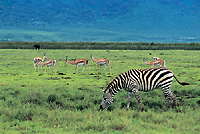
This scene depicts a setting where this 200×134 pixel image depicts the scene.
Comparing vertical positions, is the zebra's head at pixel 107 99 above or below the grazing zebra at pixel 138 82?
below

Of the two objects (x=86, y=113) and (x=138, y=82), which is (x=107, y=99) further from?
(x=138, y=82)

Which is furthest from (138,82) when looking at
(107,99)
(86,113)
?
(86,113)

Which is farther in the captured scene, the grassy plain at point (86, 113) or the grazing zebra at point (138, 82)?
the grazing zebra at point (138, 82)

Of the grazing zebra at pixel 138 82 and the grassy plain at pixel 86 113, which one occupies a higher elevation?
the grazing zebra at pixel 138 82

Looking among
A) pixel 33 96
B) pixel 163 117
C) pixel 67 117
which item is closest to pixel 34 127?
pixel 67 117

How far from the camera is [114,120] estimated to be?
1159cm

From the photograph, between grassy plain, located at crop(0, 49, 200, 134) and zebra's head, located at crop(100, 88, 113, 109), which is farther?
zebra's head, located at crop(100, 88, 113, 109)

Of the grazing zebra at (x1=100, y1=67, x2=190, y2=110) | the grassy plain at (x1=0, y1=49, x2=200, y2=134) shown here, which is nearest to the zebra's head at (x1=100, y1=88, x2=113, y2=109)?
the grazing zebra at (x1=100, y1=67, x2=190, y2=110)

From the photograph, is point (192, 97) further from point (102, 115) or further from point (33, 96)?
point (33, 96)

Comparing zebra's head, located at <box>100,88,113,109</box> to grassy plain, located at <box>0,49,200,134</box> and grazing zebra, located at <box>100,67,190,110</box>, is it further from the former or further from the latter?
grassy plain, located at <box>0,49,200,134</box>

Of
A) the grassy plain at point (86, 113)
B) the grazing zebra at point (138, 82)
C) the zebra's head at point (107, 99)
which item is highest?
the grazing zebra at point (138, 82)

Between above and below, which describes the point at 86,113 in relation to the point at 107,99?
below

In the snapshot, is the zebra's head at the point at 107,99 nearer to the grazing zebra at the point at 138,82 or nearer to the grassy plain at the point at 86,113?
the grazing zebra at the point at 138,82

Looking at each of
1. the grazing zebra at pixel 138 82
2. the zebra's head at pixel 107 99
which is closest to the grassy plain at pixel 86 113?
the zebra's head at pixel 107 99
